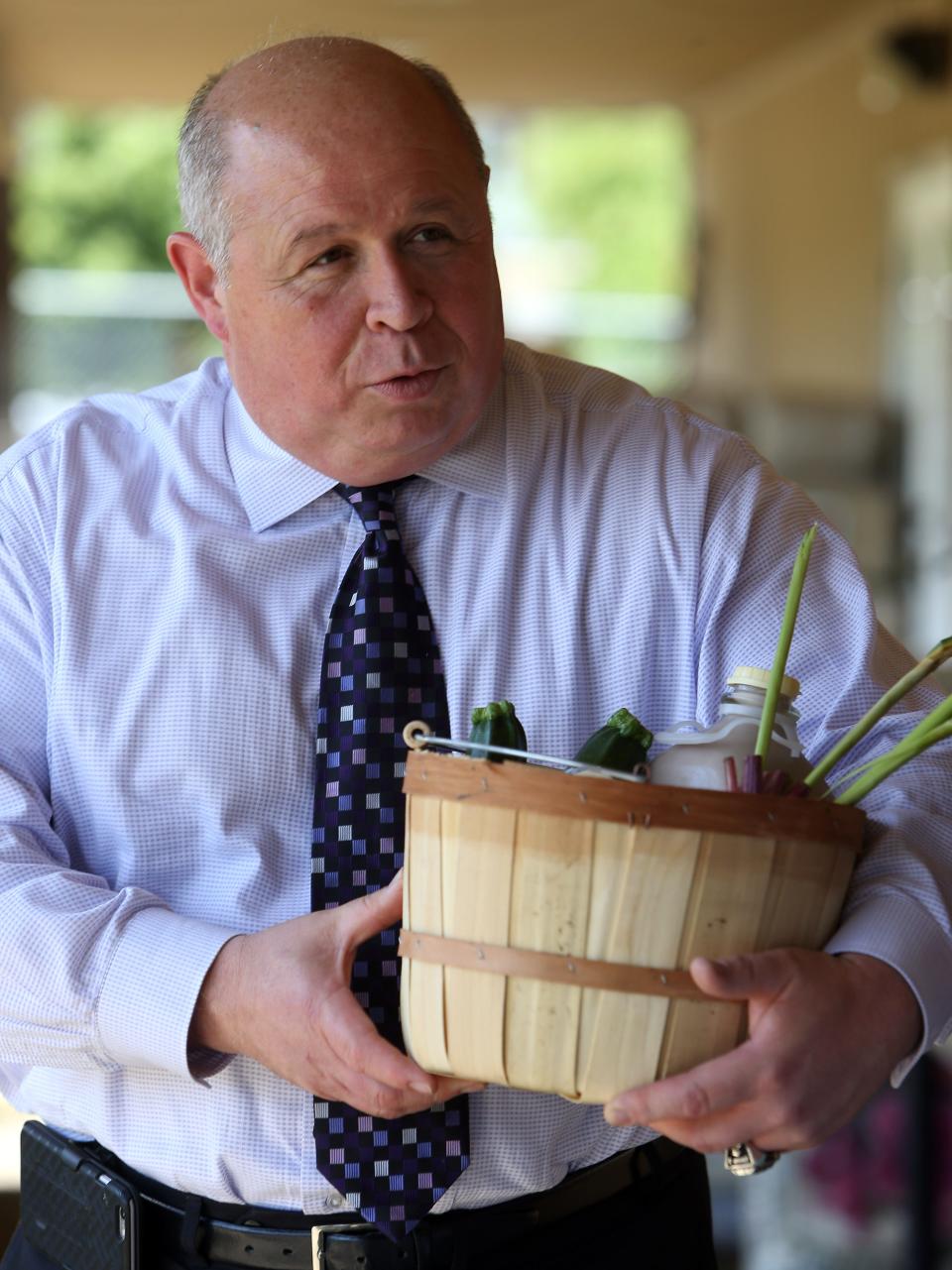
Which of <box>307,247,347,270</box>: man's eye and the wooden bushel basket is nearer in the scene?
the wooden bushel basket

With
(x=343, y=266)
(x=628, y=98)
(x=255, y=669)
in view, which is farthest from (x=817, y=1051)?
(x=628, y=98)

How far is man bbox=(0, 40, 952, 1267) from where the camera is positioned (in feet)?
4.60

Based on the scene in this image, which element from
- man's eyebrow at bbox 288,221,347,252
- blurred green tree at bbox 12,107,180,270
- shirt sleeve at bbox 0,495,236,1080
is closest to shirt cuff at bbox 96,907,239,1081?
shirt sleeve at bbox 0,495,236,1080

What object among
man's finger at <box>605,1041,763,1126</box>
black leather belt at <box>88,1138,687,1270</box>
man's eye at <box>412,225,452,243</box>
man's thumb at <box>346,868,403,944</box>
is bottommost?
black leather belt at <box>88,1138,687,1270</box>

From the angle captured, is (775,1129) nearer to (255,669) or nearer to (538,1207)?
(538,1207)

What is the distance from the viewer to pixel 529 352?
5.55 feet

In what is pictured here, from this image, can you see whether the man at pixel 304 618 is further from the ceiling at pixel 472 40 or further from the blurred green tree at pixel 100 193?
the blurred green tree at pixel 100 193

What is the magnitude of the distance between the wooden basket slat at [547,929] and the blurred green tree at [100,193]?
1990 cm

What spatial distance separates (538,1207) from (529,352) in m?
0.83

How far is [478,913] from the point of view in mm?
1041

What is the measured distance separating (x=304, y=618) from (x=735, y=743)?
553mm

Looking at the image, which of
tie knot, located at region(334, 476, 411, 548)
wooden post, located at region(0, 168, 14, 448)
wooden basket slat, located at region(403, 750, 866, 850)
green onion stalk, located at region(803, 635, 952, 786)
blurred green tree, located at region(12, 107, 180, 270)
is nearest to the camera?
wooden basket slat, located at region(403, 750, 866, 850)

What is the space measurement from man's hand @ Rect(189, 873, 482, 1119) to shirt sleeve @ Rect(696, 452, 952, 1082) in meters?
0.31

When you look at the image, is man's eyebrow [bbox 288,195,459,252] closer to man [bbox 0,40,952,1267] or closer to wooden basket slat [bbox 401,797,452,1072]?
man [bbox 0,40,952,1267]
